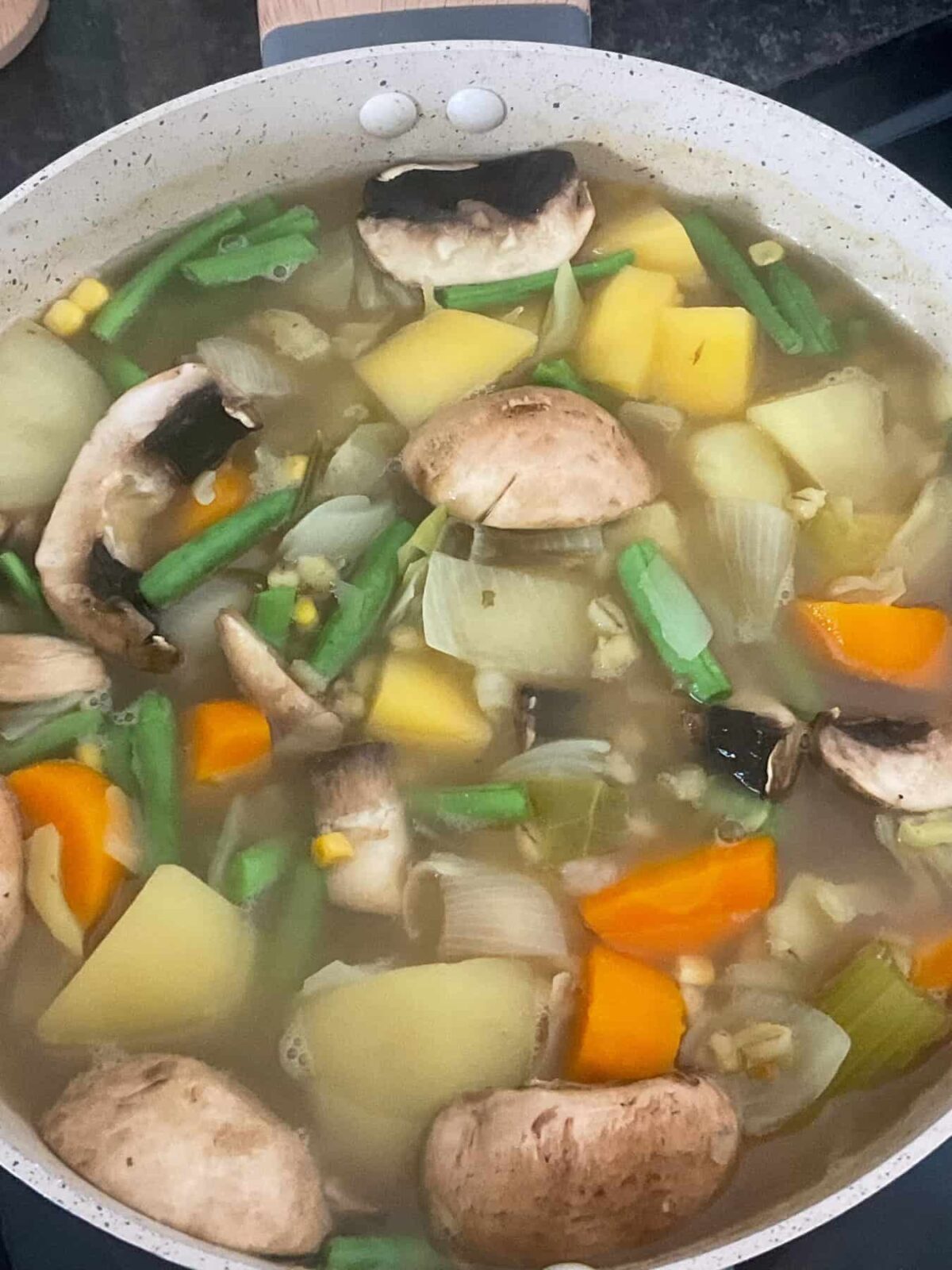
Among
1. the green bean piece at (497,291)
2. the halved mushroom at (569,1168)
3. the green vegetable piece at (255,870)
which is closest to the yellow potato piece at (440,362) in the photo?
the green bean piece at (497,291)

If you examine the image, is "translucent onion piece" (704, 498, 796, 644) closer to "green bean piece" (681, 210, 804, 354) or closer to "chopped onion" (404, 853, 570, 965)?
"green bean piece" (681, 210, 804, 354)

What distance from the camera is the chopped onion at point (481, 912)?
1.19 metres

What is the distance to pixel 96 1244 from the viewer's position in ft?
3.97

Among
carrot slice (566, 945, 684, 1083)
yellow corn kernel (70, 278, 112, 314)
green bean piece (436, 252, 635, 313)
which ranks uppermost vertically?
yellow corn kernel (70, 278, 112, 314)

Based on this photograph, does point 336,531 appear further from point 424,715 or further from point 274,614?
point 424,715

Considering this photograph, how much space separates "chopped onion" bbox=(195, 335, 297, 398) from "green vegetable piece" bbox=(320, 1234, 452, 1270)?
857 millimetres

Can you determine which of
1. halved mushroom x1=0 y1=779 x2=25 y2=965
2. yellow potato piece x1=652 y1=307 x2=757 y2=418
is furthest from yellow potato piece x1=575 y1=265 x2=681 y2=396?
halved mushroom x1=0 y1=779 x2=25 y2=965

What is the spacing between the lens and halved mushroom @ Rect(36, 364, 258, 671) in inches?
50.1

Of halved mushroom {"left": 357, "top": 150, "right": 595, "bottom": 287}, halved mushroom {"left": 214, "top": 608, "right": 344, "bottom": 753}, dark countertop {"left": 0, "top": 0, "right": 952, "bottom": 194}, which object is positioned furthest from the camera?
dark countertop {"left": 0, "top": 0, "right": 952, "bottom": 194}

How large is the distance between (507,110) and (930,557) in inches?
27.9

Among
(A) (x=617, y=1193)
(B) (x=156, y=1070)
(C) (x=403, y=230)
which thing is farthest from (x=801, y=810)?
(C) (x=403, y=230)

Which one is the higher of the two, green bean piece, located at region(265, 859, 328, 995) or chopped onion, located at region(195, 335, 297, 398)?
chopped onion, located at region(195, 335, 297, 398)

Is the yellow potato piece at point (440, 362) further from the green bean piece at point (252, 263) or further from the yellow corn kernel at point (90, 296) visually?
the yellow corn kernel at point (90, 296)

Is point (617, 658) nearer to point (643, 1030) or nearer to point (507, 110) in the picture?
point (643, 1030)
